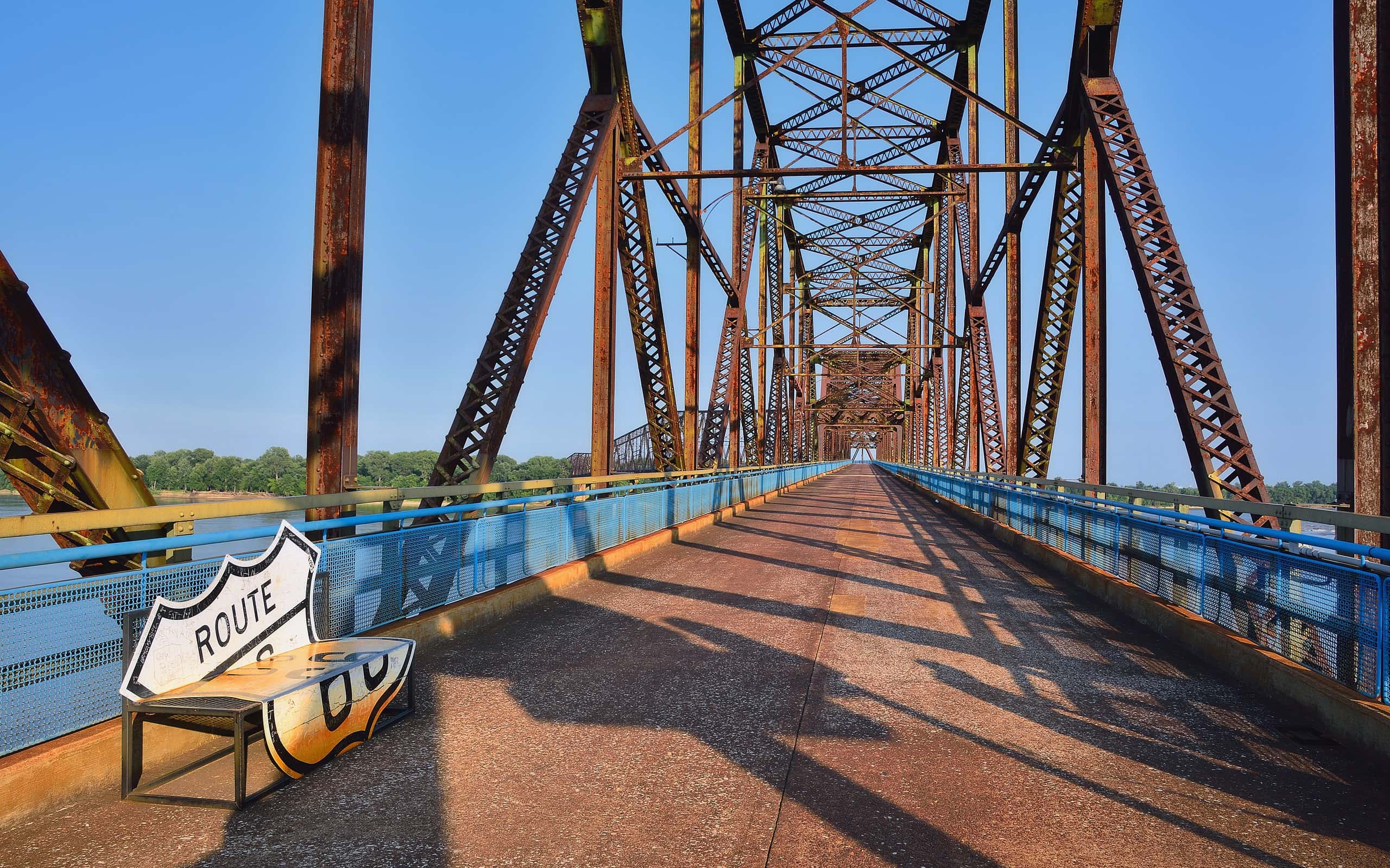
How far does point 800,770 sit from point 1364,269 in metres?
4.96

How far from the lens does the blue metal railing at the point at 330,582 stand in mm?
3738

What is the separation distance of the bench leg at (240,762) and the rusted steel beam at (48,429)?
1.37 m

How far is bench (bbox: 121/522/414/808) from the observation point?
12.2ft

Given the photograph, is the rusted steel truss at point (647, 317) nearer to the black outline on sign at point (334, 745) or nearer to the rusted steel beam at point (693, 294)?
the rusted steel beam at point (693, 294)

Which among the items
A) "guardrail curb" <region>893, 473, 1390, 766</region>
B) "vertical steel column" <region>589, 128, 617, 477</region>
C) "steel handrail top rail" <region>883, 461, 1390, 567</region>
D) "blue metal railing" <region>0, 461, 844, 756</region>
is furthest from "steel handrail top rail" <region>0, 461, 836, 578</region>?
"steel handrail top rail" <region>883, 461, 1390, 567</region>

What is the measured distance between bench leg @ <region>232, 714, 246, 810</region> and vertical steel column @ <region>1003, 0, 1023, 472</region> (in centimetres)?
1566

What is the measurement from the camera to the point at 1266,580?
6.04 m

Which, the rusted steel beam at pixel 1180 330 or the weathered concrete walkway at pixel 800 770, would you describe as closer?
the weathered concrete walkway at pixel 800 770

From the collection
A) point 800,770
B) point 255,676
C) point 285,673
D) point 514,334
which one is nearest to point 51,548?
point 255,676

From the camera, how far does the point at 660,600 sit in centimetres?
920

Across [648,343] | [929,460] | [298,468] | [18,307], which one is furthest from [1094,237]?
[929,460]

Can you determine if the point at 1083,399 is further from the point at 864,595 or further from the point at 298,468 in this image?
the point at 298,468

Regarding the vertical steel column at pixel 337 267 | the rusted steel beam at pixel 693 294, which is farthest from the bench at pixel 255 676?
the rusted steel beam at pixel 693 294

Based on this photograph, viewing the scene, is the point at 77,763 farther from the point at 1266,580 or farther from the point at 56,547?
the point at 1266,580
